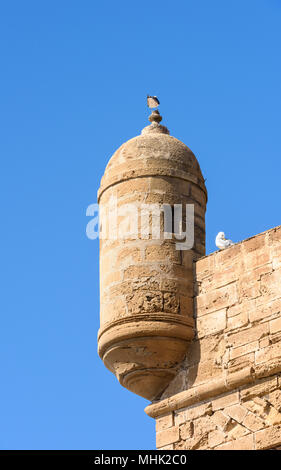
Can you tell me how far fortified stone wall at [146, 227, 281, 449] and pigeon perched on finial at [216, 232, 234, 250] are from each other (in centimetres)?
10

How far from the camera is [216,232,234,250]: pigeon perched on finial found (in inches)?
575

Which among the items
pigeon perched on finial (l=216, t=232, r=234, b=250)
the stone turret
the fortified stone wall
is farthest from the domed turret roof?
the fortified stone wall

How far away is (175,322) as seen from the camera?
14289 millimetres

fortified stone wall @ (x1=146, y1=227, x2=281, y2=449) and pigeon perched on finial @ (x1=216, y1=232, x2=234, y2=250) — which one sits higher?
pigeon perched on finial @ (x1=216, y1=232, x2=234, y2=250)

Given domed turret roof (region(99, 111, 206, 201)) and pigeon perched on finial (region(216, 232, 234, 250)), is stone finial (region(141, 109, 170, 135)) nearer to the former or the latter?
domed turret roof (region(99, 111, 206, 201))

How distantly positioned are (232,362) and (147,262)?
113cm

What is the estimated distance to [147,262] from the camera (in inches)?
569

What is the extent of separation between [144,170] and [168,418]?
2.06 m

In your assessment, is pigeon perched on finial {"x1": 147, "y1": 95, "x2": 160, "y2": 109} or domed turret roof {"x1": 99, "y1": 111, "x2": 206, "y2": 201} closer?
domed turret roof {"x1": 99, "y1": 111, "x2": 206, "y2": 201}

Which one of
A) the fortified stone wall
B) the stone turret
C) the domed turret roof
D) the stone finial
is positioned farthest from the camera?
the stone finial

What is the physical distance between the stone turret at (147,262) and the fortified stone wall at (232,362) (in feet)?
0.53

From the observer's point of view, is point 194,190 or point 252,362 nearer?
point 252,362
